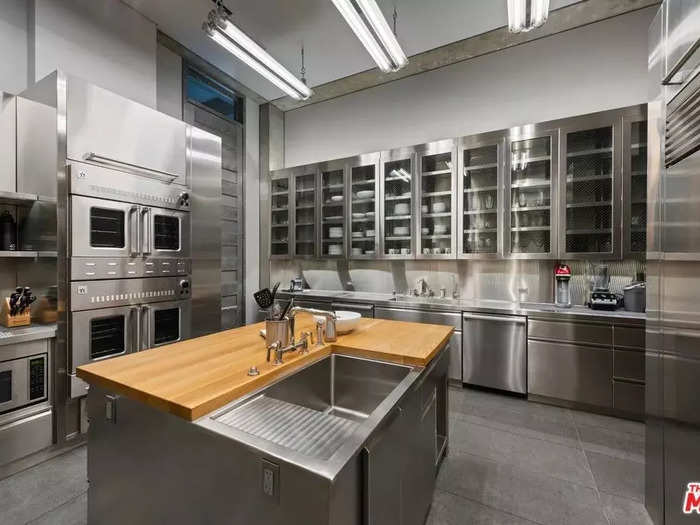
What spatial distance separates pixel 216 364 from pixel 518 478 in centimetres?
192

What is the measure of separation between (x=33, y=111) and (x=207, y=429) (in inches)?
→ 111

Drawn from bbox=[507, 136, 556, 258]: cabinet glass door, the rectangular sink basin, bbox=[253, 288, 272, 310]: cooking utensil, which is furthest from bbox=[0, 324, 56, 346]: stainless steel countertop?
bbox=[507, 136, 556, 258]: cabinet glass door

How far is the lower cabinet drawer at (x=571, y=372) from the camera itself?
2744 millimetres

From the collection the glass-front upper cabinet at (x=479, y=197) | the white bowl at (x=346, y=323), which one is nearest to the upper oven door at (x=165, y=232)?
the white bowl at (x=346, y=323)

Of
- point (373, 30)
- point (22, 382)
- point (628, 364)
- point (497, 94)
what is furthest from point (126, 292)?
point (497, 94)

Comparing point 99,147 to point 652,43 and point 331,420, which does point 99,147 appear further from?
point 652,43

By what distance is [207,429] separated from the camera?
967 mm

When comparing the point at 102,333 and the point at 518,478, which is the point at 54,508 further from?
the point at 518,478

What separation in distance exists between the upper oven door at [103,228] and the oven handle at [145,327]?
1.51ft

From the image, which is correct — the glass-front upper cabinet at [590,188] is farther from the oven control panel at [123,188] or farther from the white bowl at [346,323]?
the oven control panel at [123,188]

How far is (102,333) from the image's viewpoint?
244 centimetres

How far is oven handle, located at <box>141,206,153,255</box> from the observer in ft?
8.65

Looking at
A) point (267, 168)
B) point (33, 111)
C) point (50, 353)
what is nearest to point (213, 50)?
point (267, 168)

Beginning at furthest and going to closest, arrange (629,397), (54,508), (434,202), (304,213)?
(304,213), (434,202), (629,397), (54,508)
